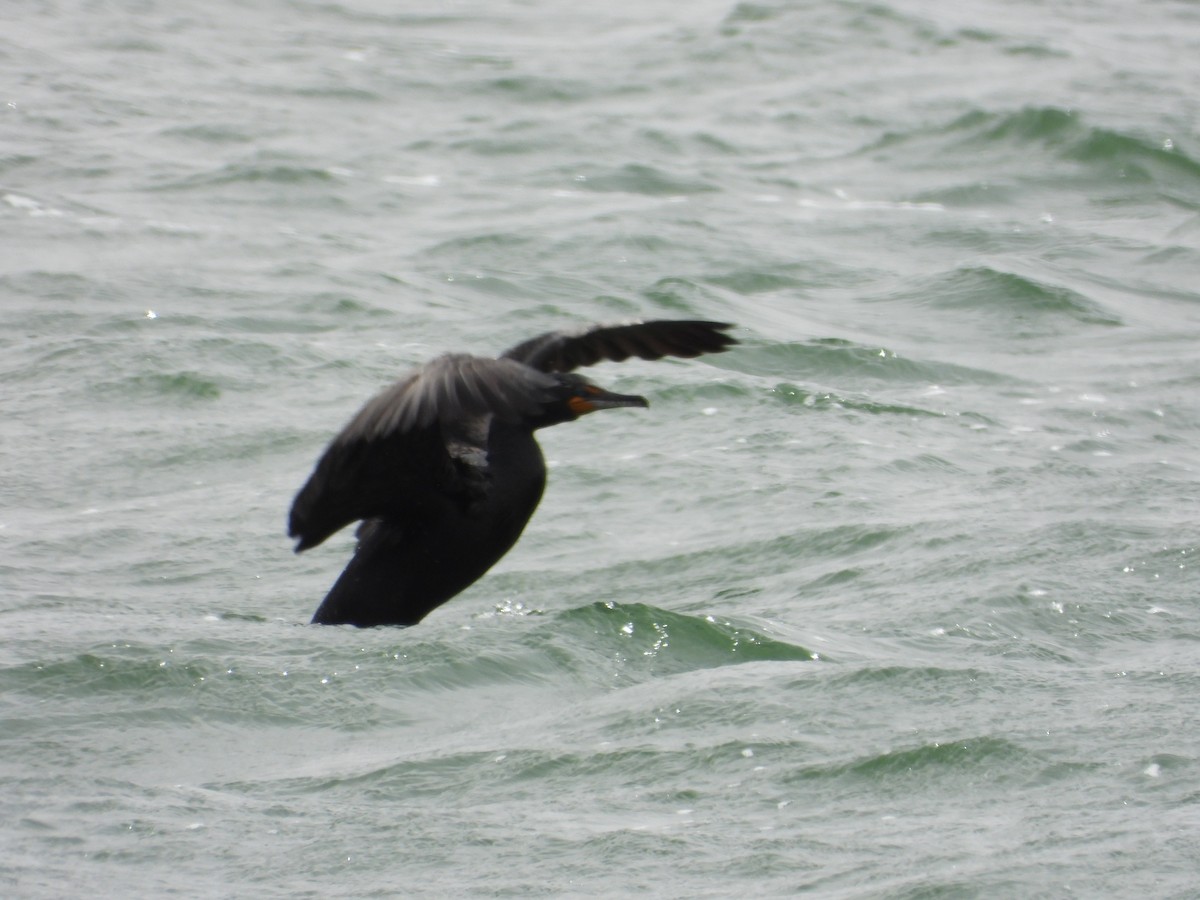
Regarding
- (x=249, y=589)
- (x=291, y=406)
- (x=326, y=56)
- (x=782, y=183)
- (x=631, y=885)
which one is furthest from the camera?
(x=326, y=56)

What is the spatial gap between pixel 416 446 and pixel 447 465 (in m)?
0.17

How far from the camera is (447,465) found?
223 inches

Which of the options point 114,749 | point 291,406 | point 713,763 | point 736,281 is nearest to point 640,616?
point 713,763

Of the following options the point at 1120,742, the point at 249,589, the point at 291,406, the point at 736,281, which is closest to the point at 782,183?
the point at 736,281

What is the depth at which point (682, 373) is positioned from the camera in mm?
10039

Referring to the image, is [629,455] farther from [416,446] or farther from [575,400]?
[416,446]

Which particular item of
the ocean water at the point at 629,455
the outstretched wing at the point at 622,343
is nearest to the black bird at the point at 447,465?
the outstretched wing at the point at 622,343

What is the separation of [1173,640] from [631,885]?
264 centimetres

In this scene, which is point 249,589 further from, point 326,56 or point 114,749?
point 326,56

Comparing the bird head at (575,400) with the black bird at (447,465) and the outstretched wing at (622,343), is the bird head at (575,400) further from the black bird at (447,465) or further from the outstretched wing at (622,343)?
the outstretched wing at (622,343)

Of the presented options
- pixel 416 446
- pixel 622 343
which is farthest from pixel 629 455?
pixel 416 446

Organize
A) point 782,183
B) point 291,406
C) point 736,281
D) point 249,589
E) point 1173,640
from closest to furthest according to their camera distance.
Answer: point 1173,640 < point 249,589 < point 291,406 < point 736,281 < point 782,183

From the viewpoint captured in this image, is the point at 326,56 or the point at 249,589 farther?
the point at 326,56

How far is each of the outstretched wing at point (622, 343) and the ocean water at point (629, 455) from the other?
0.94 m
